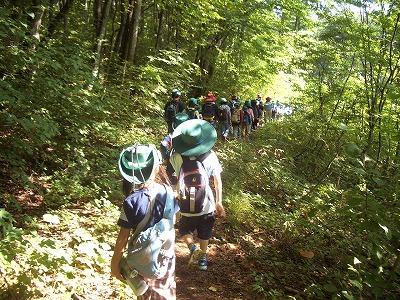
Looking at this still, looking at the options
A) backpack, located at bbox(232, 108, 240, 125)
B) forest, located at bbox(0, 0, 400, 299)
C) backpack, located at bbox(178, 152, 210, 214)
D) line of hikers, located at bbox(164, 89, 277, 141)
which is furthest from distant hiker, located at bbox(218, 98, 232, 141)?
backpack, located at bbox(178, 152, 210, 214)

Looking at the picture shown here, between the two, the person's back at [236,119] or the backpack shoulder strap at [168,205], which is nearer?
the backpack shoulder strap at [168,205]

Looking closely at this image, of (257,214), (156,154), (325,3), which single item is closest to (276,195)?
(257,214)

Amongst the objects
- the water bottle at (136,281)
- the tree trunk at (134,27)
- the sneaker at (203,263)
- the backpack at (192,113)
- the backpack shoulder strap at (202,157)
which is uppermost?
the tree trunk at (134,27)

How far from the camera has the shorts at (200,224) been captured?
4.52 metres

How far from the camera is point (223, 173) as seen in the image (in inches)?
356

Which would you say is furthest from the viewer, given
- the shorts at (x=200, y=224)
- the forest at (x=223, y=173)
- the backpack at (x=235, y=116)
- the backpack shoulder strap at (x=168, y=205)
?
the backpack at (x=235, y=116)

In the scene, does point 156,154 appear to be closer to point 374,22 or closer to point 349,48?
point 374,22

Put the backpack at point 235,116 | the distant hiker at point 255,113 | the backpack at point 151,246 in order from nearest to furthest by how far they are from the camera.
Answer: the backpack at point 151,246, the backpack at point 235,116, the distant hiker at point 255,113

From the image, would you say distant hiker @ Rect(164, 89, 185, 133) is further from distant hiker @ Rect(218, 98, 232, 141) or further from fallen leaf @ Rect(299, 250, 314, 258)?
fallen leaf @ Rect(299, 250, 314, 258)

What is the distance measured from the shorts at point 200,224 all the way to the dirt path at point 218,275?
0.67 metres

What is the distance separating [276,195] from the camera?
9.02 m

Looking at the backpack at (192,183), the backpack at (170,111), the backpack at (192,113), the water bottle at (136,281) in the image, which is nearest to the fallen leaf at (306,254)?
the backpack at (192,183)

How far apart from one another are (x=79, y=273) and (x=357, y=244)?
4.15 metres

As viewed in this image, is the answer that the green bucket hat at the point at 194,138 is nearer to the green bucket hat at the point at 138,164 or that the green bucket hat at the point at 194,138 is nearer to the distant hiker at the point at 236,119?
the green bucket hat at the point at 138,164
